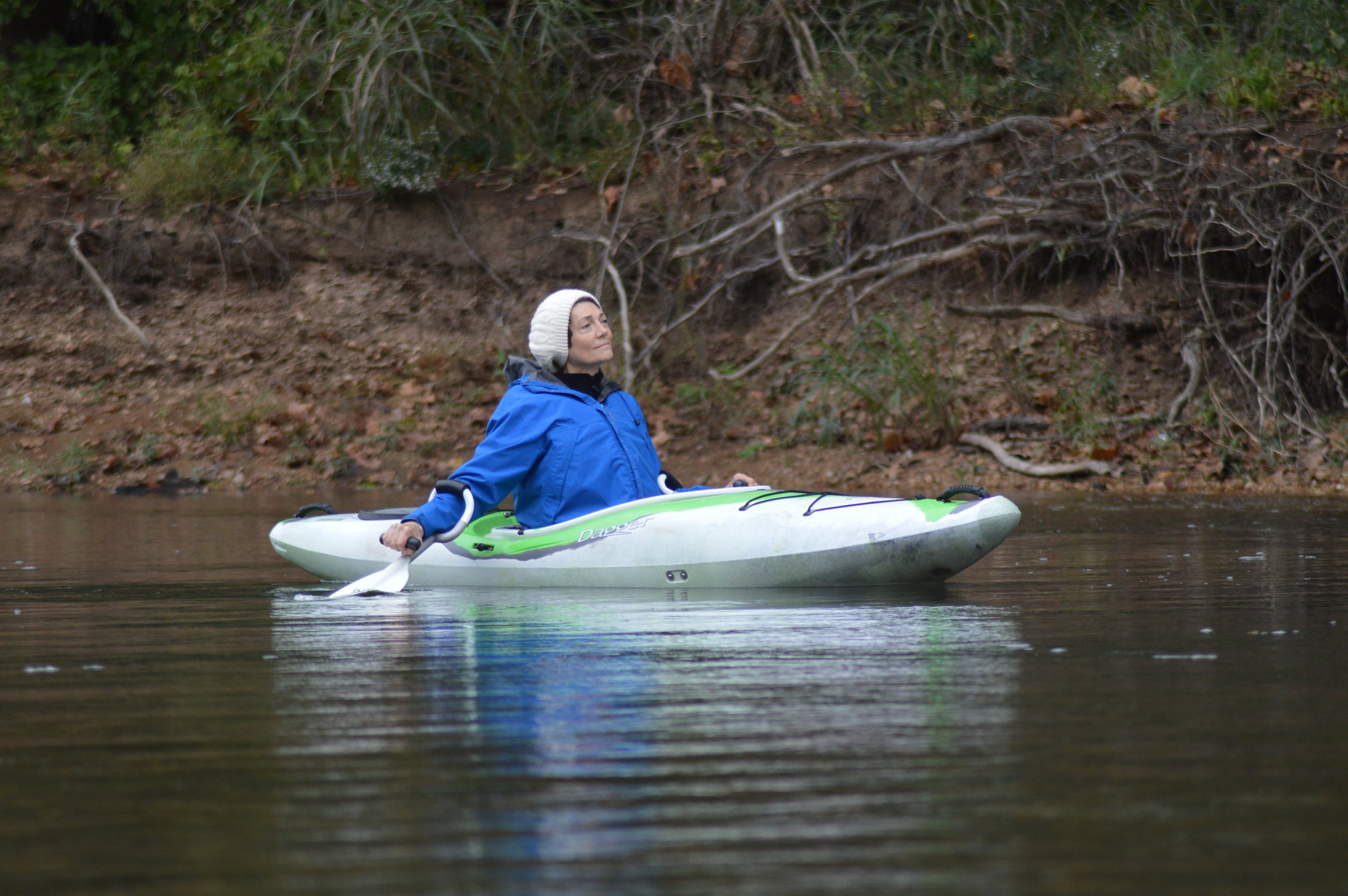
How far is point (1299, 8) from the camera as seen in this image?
12.6 m

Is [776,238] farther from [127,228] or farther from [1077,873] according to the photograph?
[1077,873]

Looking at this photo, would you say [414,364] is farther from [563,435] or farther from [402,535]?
[402,535]

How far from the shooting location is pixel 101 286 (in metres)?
15.4

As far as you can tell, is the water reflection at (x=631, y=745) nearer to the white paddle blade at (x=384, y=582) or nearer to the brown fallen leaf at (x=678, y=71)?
the white paddle blade at (x=384, y=582)

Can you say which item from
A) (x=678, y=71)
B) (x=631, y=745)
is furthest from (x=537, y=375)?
(x=678, y=71)

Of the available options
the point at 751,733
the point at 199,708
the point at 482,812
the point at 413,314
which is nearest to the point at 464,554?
the point at 199,708

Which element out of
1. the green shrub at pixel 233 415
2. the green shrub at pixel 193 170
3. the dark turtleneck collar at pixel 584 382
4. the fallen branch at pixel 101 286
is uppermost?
the green shrub at pixel 193 170

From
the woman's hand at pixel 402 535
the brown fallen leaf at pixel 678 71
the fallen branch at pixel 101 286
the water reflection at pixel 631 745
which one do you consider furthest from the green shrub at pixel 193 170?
the water reflection at pixel 631 745

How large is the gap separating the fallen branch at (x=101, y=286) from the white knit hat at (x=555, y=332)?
1025 cm

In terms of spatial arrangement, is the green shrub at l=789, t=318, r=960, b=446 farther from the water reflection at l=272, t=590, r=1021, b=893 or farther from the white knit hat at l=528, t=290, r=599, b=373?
the water reflection at l=272, t=590, r=1021, b=893

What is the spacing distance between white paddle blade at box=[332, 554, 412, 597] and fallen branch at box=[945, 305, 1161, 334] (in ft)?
27.1

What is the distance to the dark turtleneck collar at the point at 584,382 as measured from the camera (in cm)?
608

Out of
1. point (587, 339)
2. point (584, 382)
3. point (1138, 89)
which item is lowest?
point (584, 382)

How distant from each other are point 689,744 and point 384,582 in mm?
3109
